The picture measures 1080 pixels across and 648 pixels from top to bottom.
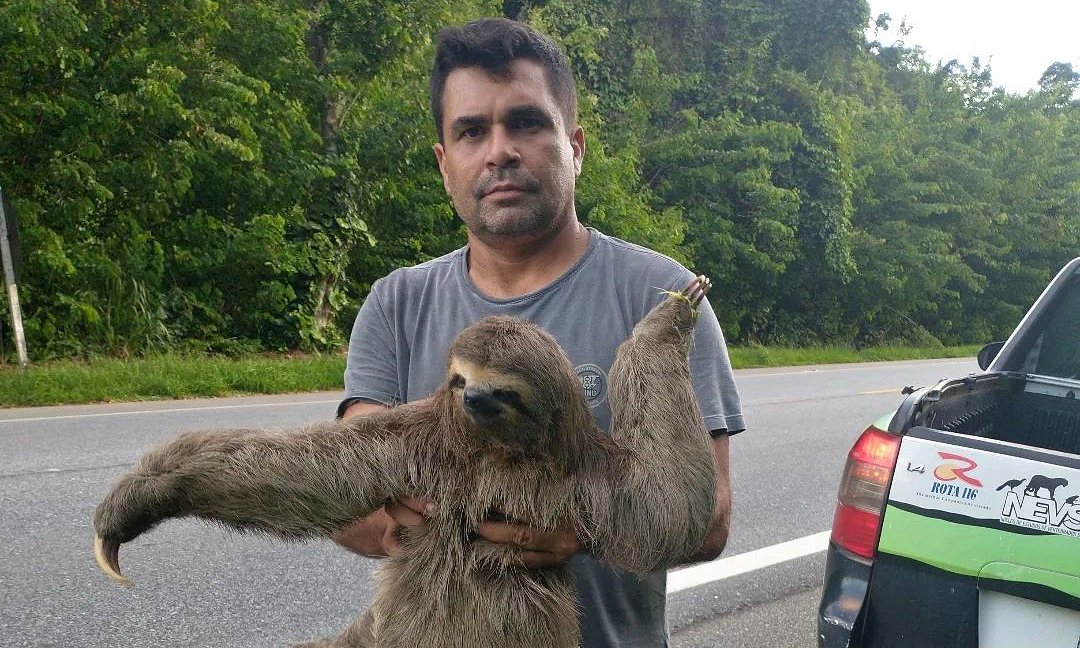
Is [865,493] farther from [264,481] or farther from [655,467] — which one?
[264,481]

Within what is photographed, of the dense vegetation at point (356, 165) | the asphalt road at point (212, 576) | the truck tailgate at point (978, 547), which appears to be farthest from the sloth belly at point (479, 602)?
the dense vegetation at point (356, 165)

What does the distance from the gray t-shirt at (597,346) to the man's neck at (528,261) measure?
1.2 inches

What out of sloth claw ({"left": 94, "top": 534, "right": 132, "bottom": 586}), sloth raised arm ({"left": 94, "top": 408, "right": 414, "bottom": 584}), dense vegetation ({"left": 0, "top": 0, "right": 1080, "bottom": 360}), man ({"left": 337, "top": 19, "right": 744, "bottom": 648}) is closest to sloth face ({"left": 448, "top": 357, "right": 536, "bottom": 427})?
sloth raised arm ({"left": 94, "top": 408, "right": 414, "bottom": 584})

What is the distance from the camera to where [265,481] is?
1528 mm

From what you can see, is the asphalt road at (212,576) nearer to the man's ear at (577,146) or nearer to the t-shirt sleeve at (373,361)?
the t-shirt sleeve at (373,361)

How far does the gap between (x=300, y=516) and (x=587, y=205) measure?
14.8 m

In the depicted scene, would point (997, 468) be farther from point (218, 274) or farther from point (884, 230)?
point (884, 230)

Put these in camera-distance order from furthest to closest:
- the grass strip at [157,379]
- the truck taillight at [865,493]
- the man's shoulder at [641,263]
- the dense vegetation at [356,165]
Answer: the dense vegetation at [356,165] → the grass strip at [157,379] → the truck taillight at [865,493] → the man's shoulder at [641,263]

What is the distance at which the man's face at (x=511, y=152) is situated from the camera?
178 centimetres

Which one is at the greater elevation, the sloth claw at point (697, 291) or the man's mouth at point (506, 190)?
the man's mouth at point (506, 190)

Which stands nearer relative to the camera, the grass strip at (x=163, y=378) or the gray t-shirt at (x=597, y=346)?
the gray t-shirt at (x=597, y=346)

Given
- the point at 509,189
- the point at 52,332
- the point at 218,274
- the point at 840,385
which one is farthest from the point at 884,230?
the point at 509,189

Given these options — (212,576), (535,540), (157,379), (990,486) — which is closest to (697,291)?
(535,540)

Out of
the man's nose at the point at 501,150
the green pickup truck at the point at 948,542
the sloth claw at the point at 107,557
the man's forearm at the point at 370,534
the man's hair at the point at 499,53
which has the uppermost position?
the man's hair at the point at 499,53
